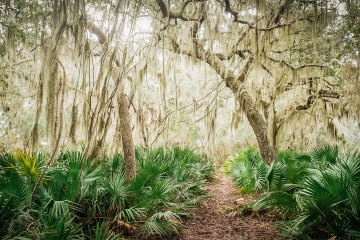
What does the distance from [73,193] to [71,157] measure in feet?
3.33

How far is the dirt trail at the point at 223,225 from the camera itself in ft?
17.0

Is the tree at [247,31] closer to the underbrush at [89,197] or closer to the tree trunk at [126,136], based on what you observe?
the tree trunk at [126,136]

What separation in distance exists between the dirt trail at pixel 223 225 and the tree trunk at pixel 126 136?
6.36 ft

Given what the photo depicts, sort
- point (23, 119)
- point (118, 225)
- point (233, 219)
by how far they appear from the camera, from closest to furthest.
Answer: point (118, 225)
point (233, 219)
point (23, 119)

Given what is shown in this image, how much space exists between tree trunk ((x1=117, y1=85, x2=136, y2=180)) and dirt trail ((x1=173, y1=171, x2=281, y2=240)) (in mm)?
1939

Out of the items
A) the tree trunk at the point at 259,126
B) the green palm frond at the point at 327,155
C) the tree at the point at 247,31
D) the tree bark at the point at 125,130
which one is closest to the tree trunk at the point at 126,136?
the tree bark at the point at 125,130

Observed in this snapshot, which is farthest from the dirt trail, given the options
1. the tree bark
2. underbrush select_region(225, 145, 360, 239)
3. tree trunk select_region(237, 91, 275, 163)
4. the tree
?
the tree

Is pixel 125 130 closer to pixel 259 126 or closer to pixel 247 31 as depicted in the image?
pixel 247 31

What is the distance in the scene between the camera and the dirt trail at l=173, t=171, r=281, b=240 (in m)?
5.18

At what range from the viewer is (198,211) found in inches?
269

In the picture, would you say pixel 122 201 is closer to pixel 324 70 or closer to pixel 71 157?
pixel 71 157

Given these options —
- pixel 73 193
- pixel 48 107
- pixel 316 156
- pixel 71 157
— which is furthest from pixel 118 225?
pixel 316 156

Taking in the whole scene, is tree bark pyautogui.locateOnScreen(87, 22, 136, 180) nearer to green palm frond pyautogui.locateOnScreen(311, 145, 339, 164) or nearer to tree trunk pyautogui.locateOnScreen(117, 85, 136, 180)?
tree trunk pyautogui.locateOnScreen(117, 85, 136, 180)

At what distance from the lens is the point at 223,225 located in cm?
585
